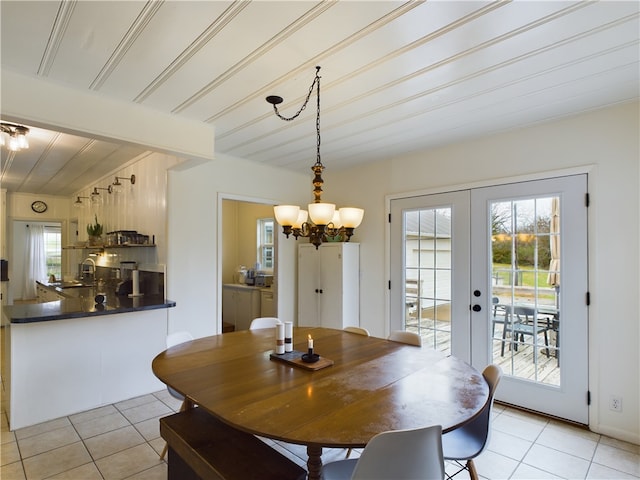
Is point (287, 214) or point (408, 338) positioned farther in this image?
point (408, 338)

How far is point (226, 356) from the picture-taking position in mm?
2186

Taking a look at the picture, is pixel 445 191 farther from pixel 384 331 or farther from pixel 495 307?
pixel 384 331

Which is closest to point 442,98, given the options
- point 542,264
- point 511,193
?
point 511,193

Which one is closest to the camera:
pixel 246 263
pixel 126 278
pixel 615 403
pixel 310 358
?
pixel 310 358

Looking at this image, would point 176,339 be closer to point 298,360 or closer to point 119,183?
point 298,360

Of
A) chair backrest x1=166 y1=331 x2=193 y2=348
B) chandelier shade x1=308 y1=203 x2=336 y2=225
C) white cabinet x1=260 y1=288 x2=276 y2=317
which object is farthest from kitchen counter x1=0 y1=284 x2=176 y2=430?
Result: chandelier shade x1=308 y1=203 x2=336 y2=225

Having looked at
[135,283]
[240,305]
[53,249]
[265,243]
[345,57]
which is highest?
[345,57]

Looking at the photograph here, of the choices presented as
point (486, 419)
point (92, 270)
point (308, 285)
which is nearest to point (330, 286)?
point (308, 285)

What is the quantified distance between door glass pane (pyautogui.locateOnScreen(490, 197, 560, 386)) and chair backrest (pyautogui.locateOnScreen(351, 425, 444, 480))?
233 centimetres

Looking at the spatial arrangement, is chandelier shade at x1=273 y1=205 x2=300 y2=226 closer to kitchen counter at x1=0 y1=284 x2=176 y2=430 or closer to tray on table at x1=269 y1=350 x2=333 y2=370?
tray on table at x1=269 y1=350 x2=333 y2=370

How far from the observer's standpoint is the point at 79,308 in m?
3.20

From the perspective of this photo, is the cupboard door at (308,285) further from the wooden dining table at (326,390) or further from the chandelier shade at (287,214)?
the chandelier shade at (287,214)

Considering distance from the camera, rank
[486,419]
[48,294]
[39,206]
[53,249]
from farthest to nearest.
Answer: [53,249]
[39,206]
[48,294]
[486,419]

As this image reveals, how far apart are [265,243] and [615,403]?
5.08 meters
